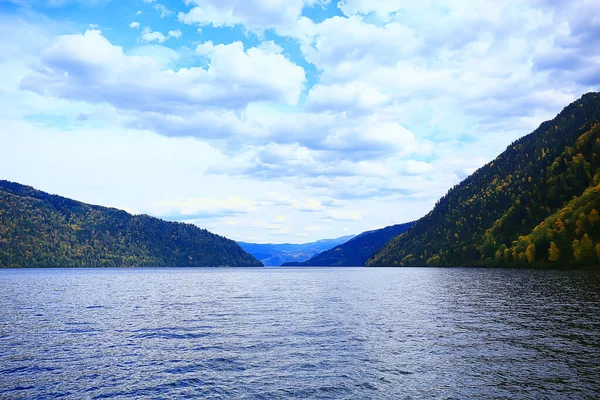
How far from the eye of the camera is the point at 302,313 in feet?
247

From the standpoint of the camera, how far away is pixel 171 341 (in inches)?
2015

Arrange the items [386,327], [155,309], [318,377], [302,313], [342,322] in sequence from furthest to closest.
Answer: [155,309], [302,313], [342,322], [386,327], [318,377]

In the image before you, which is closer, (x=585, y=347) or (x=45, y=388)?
(x=45, y=388)

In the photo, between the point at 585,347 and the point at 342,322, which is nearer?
the point at 585,347

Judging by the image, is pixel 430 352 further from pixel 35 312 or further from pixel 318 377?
pixel 35 312

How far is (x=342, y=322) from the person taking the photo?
64.4m

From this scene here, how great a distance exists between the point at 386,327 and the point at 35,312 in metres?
62.4

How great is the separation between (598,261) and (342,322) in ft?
606

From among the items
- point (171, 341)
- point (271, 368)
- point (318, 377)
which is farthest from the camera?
point (171, 341)

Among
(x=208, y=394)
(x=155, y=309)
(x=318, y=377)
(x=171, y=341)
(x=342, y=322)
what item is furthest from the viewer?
(x=155, y=309)

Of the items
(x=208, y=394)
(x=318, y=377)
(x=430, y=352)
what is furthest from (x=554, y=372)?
(x=208, y=394)

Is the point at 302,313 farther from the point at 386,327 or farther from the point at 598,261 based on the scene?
the point at 598,261

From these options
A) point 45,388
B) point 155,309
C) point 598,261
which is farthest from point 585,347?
point 598,261

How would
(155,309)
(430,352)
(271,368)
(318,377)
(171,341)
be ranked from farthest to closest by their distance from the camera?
(155,309) → (171,341) → (430,352) → (271,368) → (318,377)
